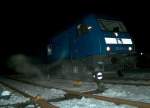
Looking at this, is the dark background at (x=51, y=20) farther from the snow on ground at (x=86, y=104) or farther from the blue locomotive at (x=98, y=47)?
the snow on ground at (x=86, y=104)

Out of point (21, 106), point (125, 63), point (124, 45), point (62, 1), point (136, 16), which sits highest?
point (62, 1)

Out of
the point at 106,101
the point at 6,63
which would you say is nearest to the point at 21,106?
the point at 106,101

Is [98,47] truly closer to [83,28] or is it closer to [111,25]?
[111,25]

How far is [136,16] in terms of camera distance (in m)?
29.1

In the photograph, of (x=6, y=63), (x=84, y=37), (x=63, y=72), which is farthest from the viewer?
(x=6, y=63)

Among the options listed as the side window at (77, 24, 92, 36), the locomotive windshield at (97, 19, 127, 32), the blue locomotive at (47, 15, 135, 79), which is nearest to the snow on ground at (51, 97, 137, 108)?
the blue locomotive at (47, 15, 135, 79)

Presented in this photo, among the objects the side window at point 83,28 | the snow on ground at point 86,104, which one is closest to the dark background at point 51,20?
the side window at point 83,28

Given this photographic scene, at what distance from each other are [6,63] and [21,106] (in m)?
40.2

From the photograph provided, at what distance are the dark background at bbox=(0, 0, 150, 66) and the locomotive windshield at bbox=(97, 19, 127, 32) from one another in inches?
130

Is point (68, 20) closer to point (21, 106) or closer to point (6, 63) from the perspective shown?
point (6, 63)

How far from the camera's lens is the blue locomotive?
13938mm

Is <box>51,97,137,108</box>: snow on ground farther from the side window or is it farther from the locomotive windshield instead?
the side window

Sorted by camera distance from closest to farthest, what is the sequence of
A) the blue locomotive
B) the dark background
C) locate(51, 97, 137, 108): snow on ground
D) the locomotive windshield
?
locate(51, 97, 137, 108): snow on ground, the blue locomotive, the locomotive windshield, the dark background

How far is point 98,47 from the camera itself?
14188mm
